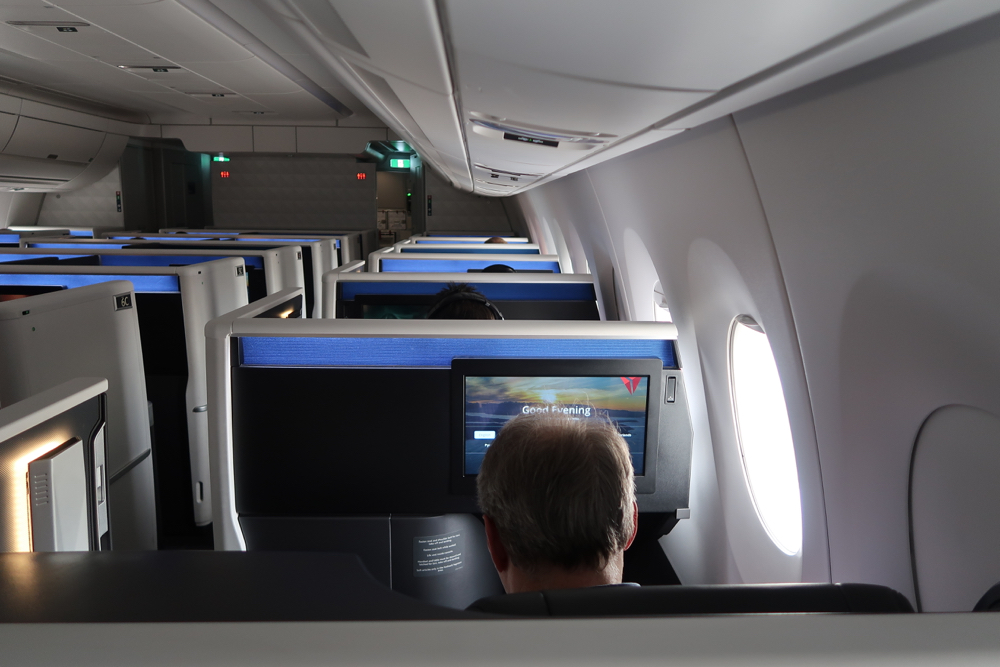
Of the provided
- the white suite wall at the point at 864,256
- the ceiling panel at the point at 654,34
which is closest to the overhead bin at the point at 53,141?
the white suite wall at the point at 864,256

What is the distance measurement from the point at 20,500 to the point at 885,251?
5.90 ft

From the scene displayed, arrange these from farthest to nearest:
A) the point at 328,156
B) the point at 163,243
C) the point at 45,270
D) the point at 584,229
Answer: the point at 328,156 < the point at 163,243 < the point at 584,229 < the point at 45,270

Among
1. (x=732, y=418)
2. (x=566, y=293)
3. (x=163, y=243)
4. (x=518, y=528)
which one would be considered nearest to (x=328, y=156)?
(x=163, y=243)

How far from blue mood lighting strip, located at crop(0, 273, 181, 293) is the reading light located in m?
3.02

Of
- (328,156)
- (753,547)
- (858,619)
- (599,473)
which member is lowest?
(753,547)

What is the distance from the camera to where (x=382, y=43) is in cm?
156

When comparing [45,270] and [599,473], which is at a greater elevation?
[45,270]

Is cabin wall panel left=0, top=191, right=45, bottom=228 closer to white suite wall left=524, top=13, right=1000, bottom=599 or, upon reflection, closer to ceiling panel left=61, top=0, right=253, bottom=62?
ceiling panel left=61, top=0, right=253, bottom=62

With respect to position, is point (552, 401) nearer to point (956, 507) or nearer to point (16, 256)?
point (956, 507)

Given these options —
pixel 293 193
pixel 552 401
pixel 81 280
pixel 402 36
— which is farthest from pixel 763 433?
pixel 293 193

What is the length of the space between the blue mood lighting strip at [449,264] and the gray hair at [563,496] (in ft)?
11.7

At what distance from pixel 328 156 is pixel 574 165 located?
12.8 metres

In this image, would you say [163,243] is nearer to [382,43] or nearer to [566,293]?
[566,293]

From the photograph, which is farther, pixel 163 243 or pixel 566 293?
pixel 163 243
